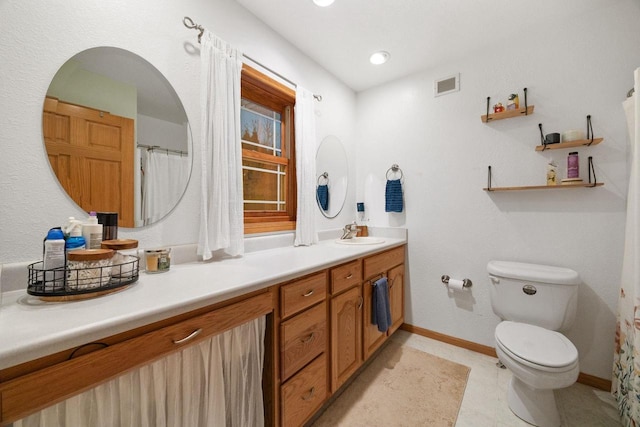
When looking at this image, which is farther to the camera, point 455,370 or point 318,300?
point 455,370

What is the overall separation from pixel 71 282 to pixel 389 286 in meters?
1.88

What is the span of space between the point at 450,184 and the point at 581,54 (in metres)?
1.14

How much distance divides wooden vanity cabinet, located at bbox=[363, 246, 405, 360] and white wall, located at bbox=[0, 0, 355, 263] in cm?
118

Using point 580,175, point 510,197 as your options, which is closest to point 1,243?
point 510,197

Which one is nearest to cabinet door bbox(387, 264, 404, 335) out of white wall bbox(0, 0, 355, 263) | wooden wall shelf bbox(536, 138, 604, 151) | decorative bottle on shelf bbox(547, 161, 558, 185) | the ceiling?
decorative bottle on shelf bbox(547, 161, 558, 185)

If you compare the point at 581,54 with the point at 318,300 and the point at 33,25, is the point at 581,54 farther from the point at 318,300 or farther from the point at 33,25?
the point at 33,25

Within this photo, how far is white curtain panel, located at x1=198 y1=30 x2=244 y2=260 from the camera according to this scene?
1375mm

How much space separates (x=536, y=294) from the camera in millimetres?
1626

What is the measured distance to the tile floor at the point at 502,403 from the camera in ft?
4.61

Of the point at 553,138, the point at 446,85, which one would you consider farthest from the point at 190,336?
the point at 446,85

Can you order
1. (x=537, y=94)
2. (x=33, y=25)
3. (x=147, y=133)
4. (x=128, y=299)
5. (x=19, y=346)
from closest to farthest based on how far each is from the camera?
(x=19, y=346) → (x=128, y=299) → (x=33, y=25) → (x=147, y=133) → (x=537, y=94)

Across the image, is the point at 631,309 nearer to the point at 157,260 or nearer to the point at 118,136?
the point at 157,260

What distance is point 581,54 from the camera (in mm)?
1687

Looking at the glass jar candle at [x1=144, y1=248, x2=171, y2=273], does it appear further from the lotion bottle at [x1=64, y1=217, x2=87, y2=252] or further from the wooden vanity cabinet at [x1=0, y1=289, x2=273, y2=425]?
the wooden vanity cabinet at [x1=0, y1=289, x2=273, y2=425]
